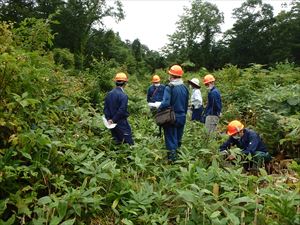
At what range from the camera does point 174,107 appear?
22.1ft

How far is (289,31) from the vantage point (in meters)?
39.7

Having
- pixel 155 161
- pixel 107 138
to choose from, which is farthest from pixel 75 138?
pixel 155 161

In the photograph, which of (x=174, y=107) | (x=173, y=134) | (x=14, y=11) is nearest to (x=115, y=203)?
(x=173, y=134)

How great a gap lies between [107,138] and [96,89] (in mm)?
5561

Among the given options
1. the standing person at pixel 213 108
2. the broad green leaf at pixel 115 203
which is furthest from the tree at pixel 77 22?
the broad green leaf at pixel 115 203

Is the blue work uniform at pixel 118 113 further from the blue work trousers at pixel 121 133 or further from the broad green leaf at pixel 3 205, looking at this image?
the broad green leaf at pixel 3 205

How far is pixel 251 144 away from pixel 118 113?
2.49 meters

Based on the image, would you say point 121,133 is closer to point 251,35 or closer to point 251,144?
point 251,144

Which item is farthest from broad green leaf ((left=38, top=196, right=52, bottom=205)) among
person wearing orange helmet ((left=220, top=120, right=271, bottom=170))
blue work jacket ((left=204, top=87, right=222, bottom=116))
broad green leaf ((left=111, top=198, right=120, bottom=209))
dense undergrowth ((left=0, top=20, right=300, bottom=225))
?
blue work jacket ((left=204, top=87, right=222, bottom=116))

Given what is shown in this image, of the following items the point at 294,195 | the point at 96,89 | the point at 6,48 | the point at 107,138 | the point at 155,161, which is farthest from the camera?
the point at 96,89

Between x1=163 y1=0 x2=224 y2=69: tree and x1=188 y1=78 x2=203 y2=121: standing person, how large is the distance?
37.1 m

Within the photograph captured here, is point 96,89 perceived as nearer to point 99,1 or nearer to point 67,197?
point 67,197

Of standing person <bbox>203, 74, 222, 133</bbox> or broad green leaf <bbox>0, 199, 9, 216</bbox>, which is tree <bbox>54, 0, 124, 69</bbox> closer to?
standing person <bbox>203, 74, 222, 133</bbox>

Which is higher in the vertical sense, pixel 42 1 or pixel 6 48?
pixel 42 1
